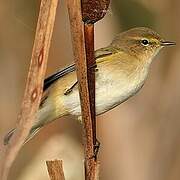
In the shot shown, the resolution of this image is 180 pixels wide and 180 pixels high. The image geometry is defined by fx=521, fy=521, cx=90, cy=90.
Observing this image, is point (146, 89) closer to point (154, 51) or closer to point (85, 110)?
point (154, 51)

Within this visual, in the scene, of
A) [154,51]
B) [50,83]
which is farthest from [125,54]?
[50,83]

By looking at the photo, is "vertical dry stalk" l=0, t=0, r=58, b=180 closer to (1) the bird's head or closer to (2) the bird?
(2) the bird

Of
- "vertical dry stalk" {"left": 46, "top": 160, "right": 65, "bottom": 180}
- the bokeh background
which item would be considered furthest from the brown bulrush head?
the bokeh background

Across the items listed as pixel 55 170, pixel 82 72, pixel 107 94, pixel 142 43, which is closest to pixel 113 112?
pixel 142 43

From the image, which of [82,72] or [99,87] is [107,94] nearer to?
[99,87]

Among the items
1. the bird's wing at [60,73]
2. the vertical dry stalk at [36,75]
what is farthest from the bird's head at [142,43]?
the vertical dry stalk at [36,75]

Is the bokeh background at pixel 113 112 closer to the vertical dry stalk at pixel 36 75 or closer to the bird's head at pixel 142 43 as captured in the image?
the bird's head at pixel 142 43
